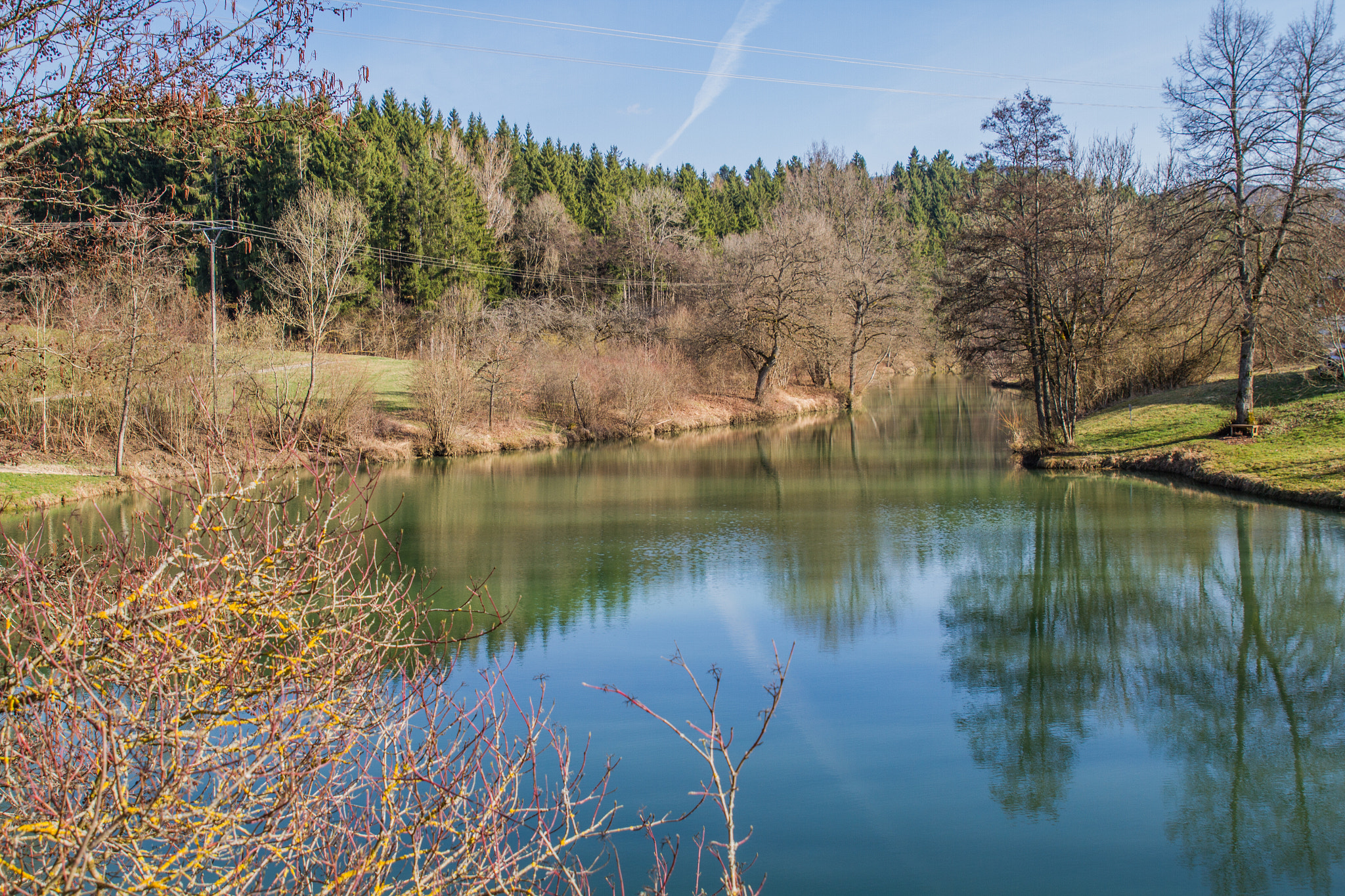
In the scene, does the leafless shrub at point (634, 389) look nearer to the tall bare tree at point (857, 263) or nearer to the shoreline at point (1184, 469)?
the tall bare tree at point (857, 263)

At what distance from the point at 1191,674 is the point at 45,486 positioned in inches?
903

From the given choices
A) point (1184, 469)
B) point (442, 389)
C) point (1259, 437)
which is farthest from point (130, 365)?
point (1259, 437)

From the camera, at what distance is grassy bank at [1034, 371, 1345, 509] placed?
19.0 meters

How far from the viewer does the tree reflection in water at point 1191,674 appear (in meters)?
6.84

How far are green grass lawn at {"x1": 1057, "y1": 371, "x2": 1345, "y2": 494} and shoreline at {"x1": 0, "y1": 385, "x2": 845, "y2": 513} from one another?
55.6 feet

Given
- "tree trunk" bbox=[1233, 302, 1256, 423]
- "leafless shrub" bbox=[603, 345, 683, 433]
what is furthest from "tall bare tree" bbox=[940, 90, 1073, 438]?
"leafless shrub" bbox=[603, 345, 683, 433]

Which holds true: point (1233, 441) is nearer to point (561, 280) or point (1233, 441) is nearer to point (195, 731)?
point (195, 731)

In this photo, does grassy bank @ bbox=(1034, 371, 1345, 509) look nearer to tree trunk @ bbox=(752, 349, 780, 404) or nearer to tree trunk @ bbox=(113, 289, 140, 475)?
tree trunk @ bbox=(752, 349, 780, 404)

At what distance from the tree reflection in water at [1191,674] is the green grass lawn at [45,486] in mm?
19117

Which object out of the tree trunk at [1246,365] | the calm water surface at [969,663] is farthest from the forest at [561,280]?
the calm water surface at [969,663]

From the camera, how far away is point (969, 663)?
416 inches

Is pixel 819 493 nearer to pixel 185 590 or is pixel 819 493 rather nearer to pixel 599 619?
pixel 599 619

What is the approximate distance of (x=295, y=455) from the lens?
4.32 m

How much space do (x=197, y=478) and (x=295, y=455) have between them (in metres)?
0.43
